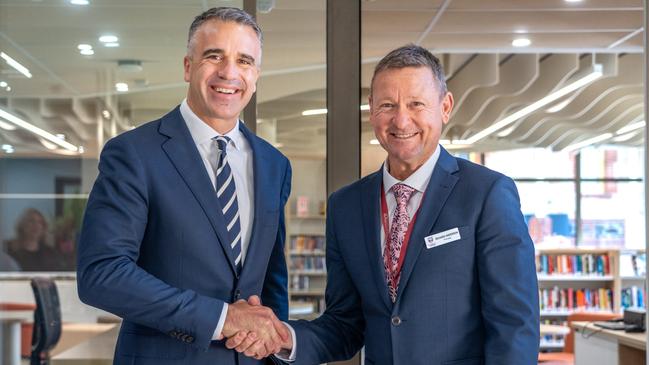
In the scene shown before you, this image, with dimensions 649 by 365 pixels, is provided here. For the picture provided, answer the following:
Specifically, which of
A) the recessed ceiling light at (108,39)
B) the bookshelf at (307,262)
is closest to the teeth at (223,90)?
the bookshelf at (307,262)

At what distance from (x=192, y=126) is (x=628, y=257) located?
13.7 m

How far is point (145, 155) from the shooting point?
7.25 ft

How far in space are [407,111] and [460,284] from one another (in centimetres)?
47

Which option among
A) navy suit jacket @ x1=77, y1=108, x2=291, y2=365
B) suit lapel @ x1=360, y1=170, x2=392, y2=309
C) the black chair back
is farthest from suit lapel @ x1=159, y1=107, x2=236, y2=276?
the black chair back

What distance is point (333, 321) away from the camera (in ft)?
8.29

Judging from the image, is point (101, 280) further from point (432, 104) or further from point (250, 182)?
point (432, 104)

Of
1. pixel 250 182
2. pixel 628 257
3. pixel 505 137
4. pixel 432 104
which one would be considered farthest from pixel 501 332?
pixel 505 137

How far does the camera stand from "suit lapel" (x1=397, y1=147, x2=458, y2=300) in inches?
87.3

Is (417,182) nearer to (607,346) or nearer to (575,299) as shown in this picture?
(607,346)

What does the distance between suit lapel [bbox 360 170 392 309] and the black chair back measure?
1849mm

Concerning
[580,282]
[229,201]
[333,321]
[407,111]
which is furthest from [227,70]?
[580,282]

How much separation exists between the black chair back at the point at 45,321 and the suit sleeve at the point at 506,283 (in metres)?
2.20

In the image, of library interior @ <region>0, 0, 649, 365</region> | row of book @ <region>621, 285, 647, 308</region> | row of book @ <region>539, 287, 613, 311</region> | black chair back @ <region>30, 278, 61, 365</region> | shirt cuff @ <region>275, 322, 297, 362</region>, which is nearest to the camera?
shirt cuff @ <region>275, 322, 297, 362</region>

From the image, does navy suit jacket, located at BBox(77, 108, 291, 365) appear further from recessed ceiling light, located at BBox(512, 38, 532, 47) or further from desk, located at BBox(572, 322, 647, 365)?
recessed ceiling light, located at BBox(512, 38, 532, 47)
